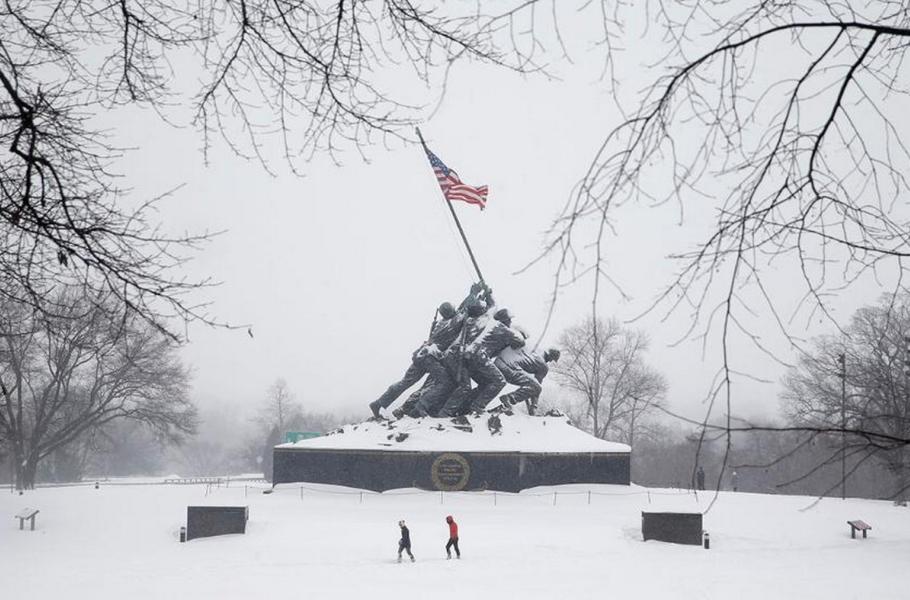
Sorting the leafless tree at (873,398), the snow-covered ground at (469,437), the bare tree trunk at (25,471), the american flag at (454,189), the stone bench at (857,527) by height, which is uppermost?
the american flag at (454,189)

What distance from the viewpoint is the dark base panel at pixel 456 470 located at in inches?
1056

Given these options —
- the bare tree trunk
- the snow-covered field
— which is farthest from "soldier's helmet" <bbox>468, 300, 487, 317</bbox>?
the bare tree trunk

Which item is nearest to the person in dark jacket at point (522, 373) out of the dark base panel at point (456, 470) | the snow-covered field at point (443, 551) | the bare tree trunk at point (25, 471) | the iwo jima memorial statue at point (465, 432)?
the iwo jima memorial statue at point (465, 432)

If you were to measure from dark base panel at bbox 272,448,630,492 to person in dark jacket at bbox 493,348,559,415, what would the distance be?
3.56m

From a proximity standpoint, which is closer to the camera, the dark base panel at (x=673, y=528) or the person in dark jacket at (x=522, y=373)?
the dark base panel at (x=673, y=528)

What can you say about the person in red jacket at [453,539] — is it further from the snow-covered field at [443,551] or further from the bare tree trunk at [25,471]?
the bare tree trunk at [25,471]

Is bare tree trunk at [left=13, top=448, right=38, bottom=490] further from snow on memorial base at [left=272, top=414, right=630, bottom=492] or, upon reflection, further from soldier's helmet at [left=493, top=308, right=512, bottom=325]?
soldier's helmet at [left=493, top=308, right=512, bottom=325]

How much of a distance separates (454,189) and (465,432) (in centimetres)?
924

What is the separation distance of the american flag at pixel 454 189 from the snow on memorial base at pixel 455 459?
8510 mm

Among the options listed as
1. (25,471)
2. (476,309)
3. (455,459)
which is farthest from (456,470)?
(25,471)

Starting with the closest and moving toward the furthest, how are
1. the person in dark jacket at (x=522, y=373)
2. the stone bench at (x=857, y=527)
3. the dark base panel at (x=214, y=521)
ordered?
the dark base panel at (x=214, y=521) → the stone bench at (x=857, y=527) → the person in dark jacket at (x=522, y=373)

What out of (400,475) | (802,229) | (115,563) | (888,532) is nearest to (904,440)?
(802,229)

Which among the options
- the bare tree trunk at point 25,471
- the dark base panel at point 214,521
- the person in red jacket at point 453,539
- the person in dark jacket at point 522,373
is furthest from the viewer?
the bare tree trunk at point 25,471

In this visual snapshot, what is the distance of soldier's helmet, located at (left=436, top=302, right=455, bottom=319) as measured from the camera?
101ft
